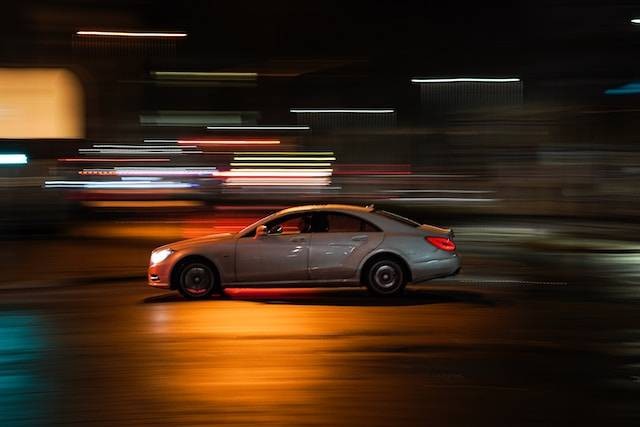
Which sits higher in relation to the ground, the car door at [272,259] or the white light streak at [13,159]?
the white light streak at [13,159]

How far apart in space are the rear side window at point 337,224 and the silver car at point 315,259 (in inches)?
0.6

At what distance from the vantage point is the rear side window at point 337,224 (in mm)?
12812

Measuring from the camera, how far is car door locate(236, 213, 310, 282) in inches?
499

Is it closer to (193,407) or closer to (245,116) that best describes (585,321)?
(193,407)

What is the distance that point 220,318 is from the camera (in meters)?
11.2

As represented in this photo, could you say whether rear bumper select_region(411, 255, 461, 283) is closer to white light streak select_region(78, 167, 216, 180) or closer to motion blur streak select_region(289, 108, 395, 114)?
white light streak select_region(78, 167, 216, 180)

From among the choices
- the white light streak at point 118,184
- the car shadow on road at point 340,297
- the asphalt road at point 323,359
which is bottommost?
the asphalt road at point 323,359

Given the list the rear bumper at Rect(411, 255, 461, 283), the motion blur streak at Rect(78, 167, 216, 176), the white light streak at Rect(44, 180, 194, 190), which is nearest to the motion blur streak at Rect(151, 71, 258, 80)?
the motion blur streak at Rect(78, 167, 216, 176)

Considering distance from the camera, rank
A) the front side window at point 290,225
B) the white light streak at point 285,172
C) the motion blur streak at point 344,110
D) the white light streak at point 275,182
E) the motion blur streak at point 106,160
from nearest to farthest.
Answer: the front side window at point 290,225 → the motion blur streak at point 106,160 → the white light streak at point 275,182 → the white light streak at point 285,172 → the motion blur streak at point 344,110

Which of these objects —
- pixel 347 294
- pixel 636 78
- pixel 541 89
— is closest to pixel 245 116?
pixel 541 89

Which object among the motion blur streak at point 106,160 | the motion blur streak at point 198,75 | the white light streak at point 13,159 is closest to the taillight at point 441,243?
the white light streak at point 13,159

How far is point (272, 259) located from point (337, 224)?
3.44 feet

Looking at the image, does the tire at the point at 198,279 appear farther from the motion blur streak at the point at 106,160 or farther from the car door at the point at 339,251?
the motion blur streak at the point at 106,160

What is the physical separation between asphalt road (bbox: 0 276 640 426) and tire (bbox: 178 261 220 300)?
21 cm
